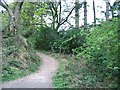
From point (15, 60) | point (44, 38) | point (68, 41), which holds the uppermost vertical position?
point (44, 38)

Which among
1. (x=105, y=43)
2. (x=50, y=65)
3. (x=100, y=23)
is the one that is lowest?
(x=50, y=65)

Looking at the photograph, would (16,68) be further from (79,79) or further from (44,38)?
(44,38)

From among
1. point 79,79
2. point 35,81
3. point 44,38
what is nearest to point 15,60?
point 35,81

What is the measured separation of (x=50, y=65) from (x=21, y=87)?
4440 millimetres

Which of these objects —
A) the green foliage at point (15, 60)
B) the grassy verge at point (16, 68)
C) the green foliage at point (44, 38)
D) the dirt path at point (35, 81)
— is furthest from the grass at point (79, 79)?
the green foliage at point (44, 38)

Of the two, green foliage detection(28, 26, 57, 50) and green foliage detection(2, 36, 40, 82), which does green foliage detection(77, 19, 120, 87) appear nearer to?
green foliage detection(2, 36, 40, 82)

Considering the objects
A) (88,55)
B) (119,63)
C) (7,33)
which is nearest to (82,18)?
(7,33)

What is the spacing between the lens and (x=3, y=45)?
38.1 ft

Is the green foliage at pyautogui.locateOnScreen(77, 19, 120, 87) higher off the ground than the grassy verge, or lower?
higher

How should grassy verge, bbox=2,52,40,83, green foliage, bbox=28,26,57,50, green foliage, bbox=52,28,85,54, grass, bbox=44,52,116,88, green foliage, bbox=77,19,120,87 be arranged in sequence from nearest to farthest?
grass, bbox=44,52,116,88 < green foliage, bbox=77,19,120,87 < grassy verge, bbox=2,52,40,83 < green foliage, bbox=52,28,85,54 < green foliage, bbox=28,26,57,50

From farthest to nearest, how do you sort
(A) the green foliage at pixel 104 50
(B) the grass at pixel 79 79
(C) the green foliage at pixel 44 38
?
1. (C) the green foliage at pixel 44 38
2. (A) the green foliage at pixel 104 50
3. (B) the grass at pixel 79 79

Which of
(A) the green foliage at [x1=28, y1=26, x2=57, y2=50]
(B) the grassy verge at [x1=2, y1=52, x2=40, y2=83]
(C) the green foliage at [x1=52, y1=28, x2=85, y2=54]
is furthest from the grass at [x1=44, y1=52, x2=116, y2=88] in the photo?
(A) the green foliage at [x1=28, y1=26, x2=57, y2=50]

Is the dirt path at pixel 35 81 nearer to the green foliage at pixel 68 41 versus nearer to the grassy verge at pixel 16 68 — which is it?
the grassy verge at pixel 16 68

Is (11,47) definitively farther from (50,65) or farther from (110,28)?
(110,28)
